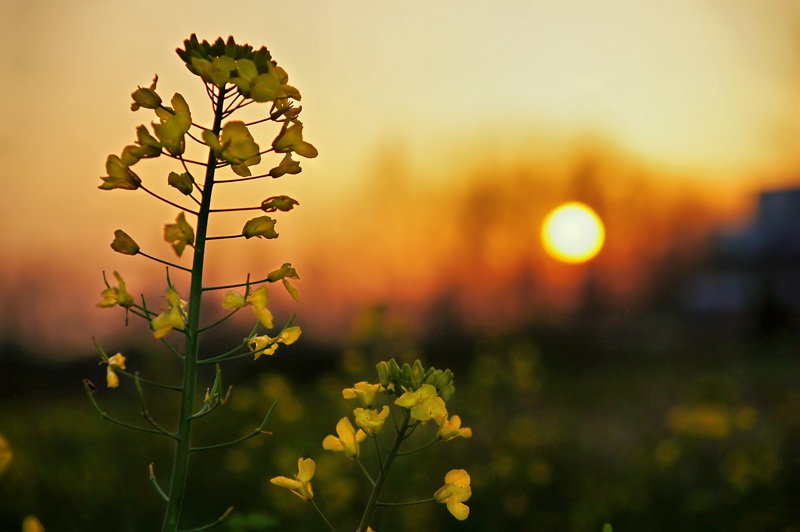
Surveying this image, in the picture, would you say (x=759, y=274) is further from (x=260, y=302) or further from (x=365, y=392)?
(x=260, y=302)

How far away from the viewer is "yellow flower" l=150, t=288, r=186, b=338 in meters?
1.29

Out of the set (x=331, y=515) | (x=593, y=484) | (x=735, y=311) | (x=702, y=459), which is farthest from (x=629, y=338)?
(x=331, y=515)

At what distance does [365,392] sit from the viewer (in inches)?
63.0

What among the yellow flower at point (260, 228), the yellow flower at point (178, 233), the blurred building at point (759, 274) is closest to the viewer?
the yellow flower at point (178, 233)

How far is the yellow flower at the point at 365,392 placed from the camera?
62.3 inches

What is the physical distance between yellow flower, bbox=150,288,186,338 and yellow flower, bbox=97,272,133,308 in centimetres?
7

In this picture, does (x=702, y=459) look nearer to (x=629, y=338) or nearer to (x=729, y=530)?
(x=729, y=530)

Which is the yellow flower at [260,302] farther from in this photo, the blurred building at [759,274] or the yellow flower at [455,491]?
the blurred building at [759,274]

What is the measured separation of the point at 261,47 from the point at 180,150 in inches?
9.9

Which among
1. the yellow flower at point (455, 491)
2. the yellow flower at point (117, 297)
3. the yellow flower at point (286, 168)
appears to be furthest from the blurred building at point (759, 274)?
the yellow flower at point (117, 297)

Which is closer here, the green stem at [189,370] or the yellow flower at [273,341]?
the green stem at [189,370]

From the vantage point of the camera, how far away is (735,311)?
52.4 ft

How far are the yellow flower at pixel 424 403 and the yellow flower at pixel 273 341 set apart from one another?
230mm

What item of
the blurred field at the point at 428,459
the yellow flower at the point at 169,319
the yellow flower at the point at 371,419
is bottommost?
the blurred field at the point at 428,459
